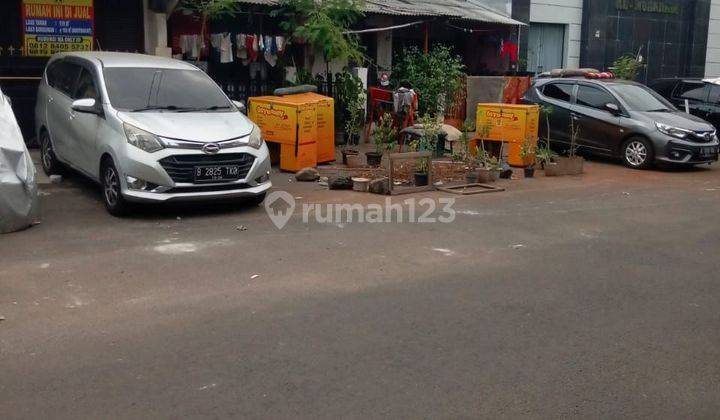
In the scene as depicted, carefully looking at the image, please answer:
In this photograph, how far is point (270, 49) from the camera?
15.0 m

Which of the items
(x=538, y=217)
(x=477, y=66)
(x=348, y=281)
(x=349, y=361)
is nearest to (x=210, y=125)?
(x=348, y=281)

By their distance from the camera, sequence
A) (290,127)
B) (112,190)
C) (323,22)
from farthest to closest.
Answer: (323,22), (290,127), (112,190)

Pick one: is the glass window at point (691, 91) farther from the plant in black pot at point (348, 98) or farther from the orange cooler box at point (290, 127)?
the orange cooler box at point (290, 127)

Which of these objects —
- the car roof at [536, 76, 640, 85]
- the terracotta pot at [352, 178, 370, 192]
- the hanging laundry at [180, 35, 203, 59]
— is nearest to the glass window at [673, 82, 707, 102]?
the car roof at [536, 76, 640, 85]

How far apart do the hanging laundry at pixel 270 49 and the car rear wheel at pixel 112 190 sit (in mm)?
6622

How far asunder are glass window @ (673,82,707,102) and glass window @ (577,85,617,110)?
3.69 m

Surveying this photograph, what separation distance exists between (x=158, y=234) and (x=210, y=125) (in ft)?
5.32

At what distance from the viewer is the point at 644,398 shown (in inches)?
173

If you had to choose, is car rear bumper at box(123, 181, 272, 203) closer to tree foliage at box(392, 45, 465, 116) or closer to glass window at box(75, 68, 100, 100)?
glass window at box(75, 68, 100, 100)

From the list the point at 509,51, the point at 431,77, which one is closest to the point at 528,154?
the point at 431,77

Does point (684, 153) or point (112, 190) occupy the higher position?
point (684, 153)

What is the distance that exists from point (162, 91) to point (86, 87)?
38.1 inches

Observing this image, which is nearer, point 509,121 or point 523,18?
point 509,121

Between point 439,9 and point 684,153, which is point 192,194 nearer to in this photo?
point 684,153
